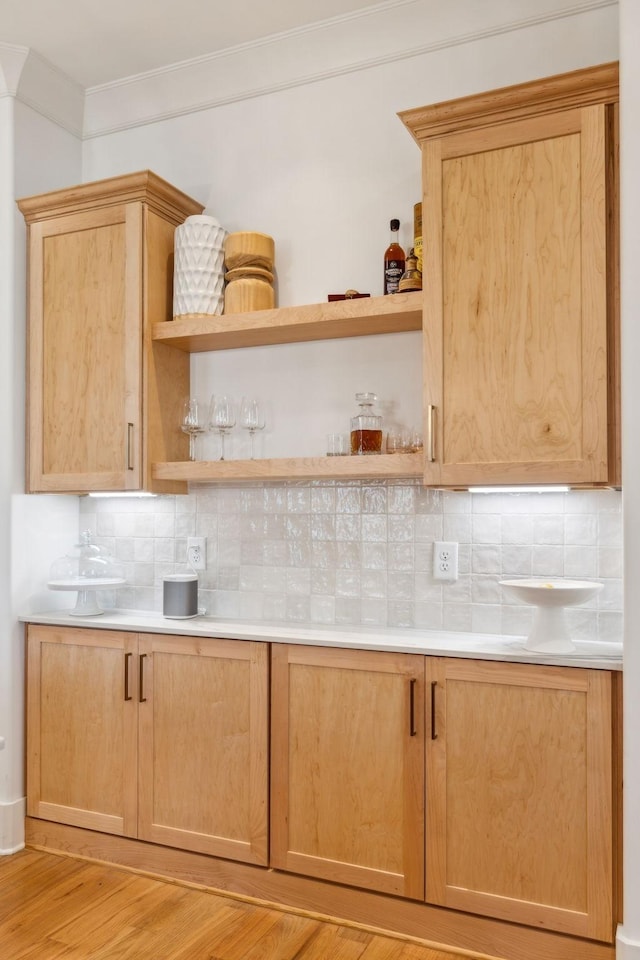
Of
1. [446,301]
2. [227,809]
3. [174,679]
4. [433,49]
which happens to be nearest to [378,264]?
[446,301]

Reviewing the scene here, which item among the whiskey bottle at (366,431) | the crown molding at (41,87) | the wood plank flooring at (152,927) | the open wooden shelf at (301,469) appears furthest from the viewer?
the crown molding at (41,87)

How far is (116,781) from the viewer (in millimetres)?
2736

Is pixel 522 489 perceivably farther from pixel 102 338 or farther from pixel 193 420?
pixel 102 338

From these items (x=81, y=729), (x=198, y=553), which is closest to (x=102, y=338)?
(x=198, y=553)

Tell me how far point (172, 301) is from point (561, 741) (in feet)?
6.62

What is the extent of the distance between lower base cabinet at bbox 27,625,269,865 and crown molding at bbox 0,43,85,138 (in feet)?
6.67

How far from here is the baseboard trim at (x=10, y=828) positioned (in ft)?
9.30

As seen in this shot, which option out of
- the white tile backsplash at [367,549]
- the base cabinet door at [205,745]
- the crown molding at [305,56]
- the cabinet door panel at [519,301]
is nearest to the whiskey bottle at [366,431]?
the white tile backsplash at [367,549]

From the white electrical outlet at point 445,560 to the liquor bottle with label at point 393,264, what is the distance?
0.86 meters

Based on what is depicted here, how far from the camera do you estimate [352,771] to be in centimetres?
235

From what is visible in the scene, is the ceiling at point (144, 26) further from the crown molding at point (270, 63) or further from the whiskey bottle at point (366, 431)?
the whiskey bottle at point (366, 431)

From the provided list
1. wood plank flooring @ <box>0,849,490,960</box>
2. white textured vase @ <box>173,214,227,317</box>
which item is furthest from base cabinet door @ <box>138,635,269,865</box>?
white textured vase @ <box>173,214,227,317</box>

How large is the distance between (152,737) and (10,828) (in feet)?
2.30

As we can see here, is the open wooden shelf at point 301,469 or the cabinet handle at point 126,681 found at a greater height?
the open wooden shelf at point 301,469
